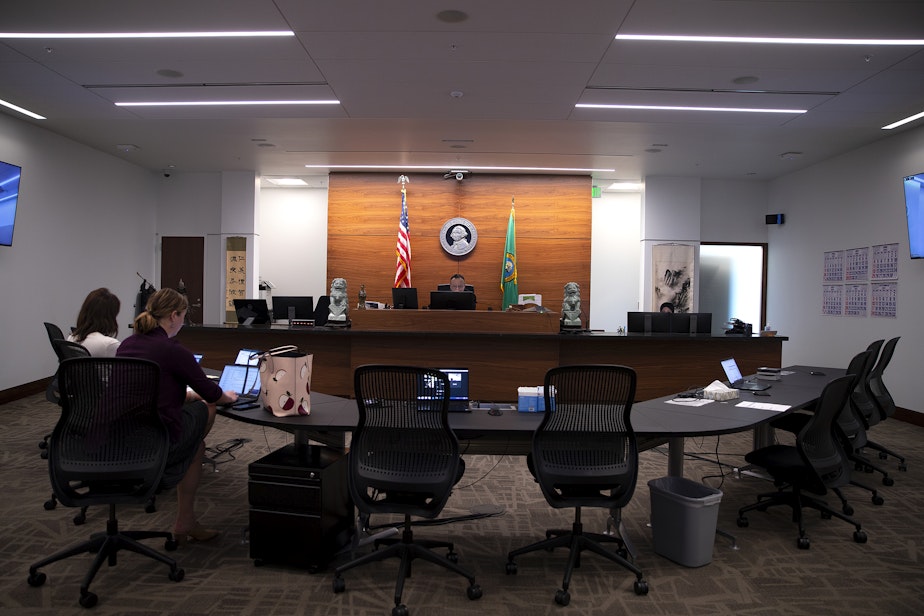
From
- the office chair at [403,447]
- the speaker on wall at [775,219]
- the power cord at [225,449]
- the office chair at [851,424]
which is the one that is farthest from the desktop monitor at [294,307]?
the speaker on wall at [775,219]

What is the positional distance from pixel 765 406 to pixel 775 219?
7.38 meters

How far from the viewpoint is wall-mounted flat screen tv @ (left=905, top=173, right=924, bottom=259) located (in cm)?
646

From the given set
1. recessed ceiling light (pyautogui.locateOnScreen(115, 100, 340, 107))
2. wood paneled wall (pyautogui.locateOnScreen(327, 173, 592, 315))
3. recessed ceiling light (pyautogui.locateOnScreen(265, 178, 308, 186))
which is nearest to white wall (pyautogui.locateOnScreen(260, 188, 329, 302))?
recessed ceiling light (pyautogui.locateOnScreen(265, 178, 308, 186))

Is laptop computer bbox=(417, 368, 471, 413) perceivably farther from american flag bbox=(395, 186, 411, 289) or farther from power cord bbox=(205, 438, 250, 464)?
american flag bbox=(395, 186, 411, 289)

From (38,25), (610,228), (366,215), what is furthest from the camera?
(610,228)

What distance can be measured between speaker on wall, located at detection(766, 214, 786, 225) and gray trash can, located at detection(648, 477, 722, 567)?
26.5 feet

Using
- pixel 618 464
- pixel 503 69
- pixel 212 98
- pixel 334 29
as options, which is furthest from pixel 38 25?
pixel 618 464

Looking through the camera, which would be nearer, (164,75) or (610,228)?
(164,75)

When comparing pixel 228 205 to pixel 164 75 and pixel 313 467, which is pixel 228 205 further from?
pixel 313 467

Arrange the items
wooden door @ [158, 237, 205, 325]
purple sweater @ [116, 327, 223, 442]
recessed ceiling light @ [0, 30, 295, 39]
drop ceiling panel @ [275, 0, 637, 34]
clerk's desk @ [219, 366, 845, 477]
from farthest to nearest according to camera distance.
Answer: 1. wooden door @ [158, 237, 205, 325]
2. recessed ceiling light @ [0, 30, 295, 39]
3. drop ceiling panel @ [275, 0, 637, 34]
4. clerk's desk @ [219, 366, 845, 477]
5. purple sweater @ [116, 327, 223, 442]

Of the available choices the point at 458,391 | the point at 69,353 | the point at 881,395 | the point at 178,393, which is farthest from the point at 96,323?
the point at 881,395

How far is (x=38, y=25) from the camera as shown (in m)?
4.40

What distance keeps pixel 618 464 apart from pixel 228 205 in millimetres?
9080

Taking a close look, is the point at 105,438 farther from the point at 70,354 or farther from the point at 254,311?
the point at 254,311
